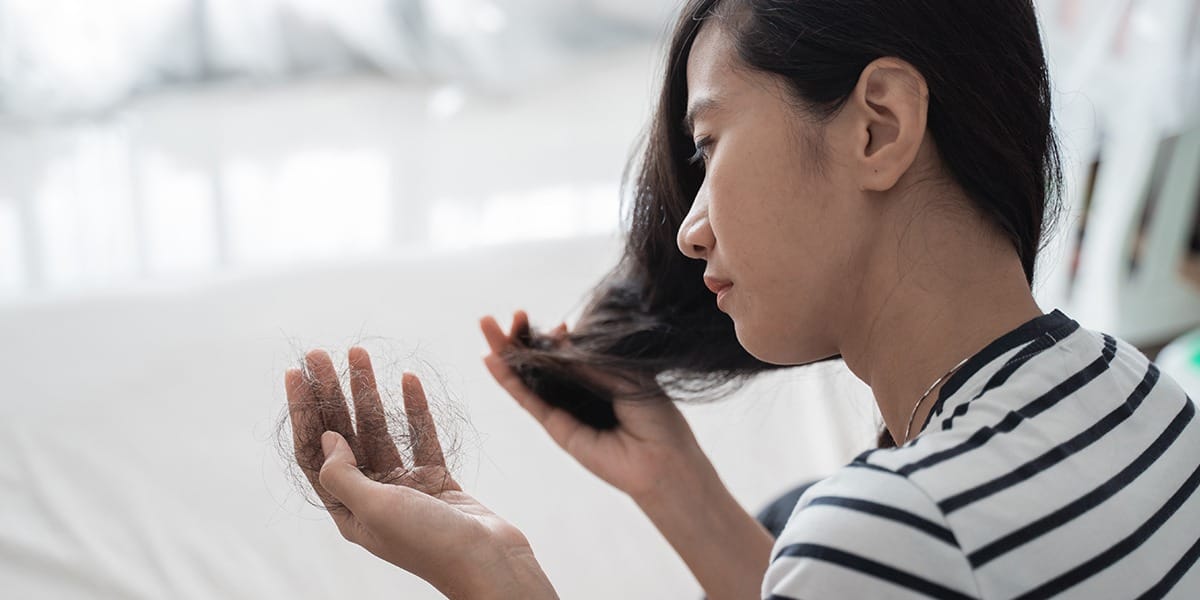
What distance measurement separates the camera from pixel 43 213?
148 centimetres

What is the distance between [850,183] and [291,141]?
4.56 feet

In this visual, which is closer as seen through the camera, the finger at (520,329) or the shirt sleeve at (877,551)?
the shirt sleeve at (877,551)

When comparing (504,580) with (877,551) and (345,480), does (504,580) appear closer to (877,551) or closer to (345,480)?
(345,480)

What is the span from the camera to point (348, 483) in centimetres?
57

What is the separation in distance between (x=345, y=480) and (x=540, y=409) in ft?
1.03

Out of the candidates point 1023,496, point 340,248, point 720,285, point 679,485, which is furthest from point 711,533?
point 340,248

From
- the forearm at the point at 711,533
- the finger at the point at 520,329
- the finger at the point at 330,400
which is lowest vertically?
the forearm at the point at 711,533

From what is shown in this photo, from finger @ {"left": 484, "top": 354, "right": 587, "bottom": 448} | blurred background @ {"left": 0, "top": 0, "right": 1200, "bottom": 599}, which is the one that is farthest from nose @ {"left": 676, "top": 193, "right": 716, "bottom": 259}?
finger @ {"left": 484, "top": 354, "right": 587, "bottom": 448}

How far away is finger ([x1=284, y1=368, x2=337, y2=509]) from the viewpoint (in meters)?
0.60

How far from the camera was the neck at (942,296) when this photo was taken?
0.62 meters

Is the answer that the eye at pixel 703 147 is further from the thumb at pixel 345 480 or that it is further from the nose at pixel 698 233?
the thumb at pixel 345 480

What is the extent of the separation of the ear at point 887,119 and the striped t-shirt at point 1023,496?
108 mm

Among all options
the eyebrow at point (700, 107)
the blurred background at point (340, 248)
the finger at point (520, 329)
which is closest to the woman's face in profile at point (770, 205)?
the eyebrow at point (700, 107)

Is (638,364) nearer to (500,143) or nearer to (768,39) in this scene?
(768,39)
